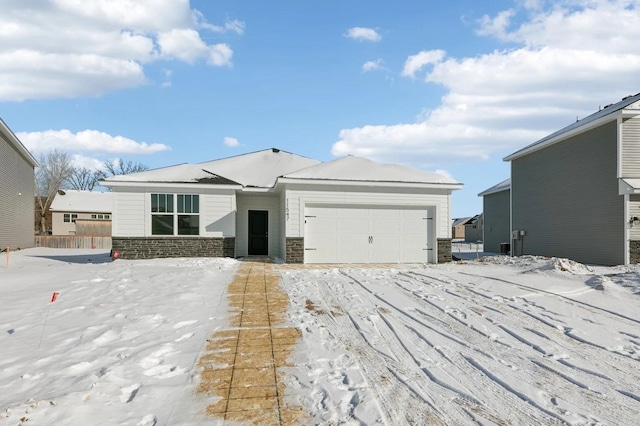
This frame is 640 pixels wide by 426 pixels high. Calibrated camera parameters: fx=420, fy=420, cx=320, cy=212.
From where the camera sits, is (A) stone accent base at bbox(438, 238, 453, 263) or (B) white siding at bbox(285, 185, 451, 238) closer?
(B) white siding at bbox(285, 185, 451, 238)

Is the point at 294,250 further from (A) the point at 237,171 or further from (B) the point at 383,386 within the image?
(B) the point at 383,386

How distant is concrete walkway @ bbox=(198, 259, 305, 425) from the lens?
3.41 meters

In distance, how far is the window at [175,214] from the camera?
1441 centimetres

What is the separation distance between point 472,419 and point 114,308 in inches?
229

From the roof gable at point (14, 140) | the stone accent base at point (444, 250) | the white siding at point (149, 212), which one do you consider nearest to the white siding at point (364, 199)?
the stone accent base at point (444, 250)

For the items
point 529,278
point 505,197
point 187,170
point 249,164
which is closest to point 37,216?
point 249,164

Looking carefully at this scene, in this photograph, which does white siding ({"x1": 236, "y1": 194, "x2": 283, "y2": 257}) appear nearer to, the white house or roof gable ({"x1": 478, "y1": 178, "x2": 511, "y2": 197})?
the white house

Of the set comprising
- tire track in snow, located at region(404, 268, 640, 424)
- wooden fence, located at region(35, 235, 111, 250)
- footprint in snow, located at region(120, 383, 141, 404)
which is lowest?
wooden fence, located at region(35, 235, 111, 250)

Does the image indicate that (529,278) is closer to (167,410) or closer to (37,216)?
(167,410)

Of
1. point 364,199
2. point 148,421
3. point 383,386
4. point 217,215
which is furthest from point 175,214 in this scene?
point 383,386

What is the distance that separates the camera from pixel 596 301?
7.42 metres

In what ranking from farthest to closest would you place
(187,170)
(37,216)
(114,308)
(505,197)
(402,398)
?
(37,216), (505,197), (187,170), (114,308), (402,398)

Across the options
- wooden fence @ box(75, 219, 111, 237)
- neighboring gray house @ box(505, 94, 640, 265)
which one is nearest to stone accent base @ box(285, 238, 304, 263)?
neighboring gray house @ box(505, 94, 640, 265)

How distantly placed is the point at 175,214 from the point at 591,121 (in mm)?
15139
